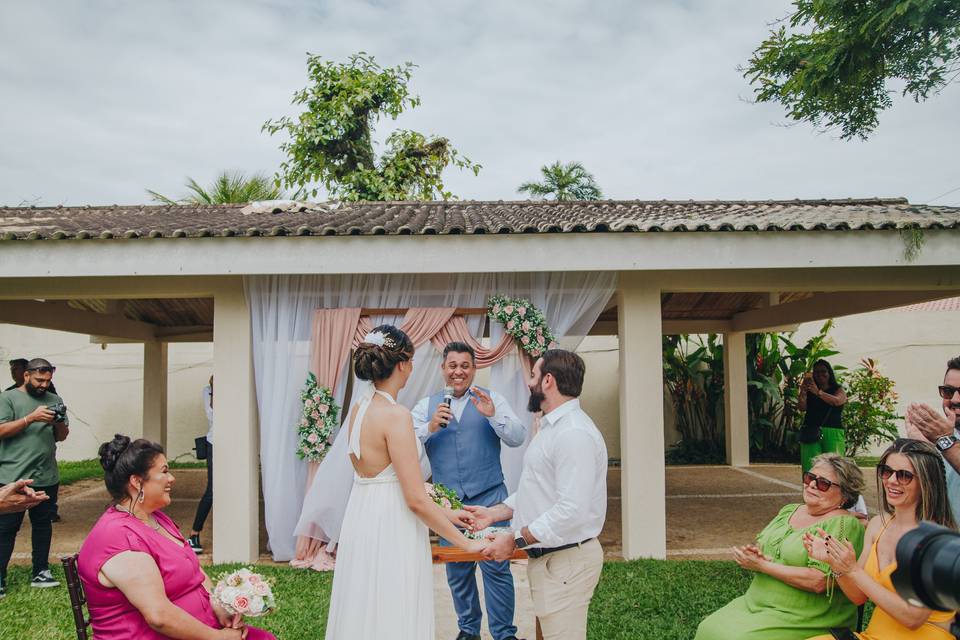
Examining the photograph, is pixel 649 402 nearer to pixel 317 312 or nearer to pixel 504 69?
pixel 317 312

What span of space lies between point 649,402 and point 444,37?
19.3m

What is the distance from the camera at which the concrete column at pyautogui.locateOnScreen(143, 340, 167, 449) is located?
499 inches

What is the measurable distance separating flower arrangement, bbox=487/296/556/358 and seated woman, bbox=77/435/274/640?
12.2 ft

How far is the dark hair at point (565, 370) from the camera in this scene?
123 inches

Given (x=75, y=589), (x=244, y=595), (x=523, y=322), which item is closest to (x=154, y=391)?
(x=523, y=322)

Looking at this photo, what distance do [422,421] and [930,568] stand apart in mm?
4100

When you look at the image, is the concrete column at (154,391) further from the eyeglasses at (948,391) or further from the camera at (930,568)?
the camera at (930,568)

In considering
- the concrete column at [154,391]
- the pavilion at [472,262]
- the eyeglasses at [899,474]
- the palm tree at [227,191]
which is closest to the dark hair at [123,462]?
the eyeglasses at [899,474]

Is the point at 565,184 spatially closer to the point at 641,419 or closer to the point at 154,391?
the point at 154,391

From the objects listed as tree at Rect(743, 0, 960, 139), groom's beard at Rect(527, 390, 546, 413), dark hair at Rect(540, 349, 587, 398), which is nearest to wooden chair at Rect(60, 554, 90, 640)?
groom's beard at Rect(527, 390, 546, 413)

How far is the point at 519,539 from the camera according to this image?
3.04 metres

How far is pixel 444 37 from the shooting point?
74.8 ft

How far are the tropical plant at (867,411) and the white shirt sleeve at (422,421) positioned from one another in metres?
11.5

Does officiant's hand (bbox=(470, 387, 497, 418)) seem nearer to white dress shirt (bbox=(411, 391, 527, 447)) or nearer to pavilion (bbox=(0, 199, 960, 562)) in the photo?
white dress shirt (bbox=(411, 391, 527, 447))
